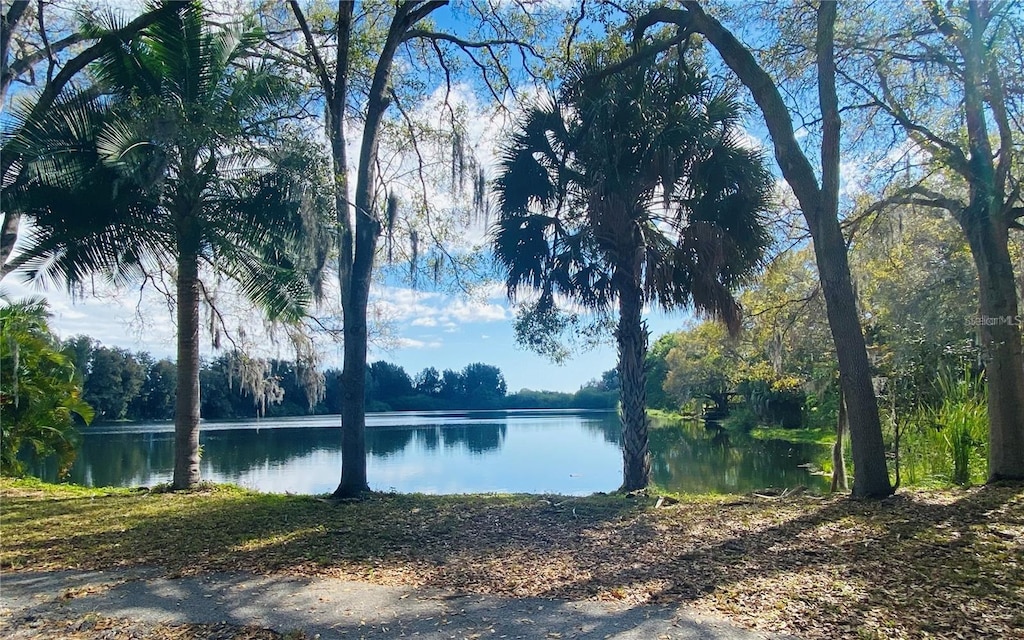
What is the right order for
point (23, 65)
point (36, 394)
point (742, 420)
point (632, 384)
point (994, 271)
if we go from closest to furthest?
point (994, 271) < point (632, 384) < point (23, 65) < point (36, 394) < point (742, 420)

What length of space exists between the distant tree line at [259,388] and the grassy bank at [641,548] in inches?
123

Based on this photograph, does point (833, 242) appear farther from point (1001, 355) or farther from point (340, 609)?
point (340, 609)

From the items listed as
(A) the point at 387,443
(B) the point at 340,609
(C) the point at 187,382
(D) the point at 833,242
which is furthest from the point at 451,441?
(B) the point at 340,609

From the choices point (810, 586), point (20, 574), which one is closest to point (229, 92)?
point (20, 574)

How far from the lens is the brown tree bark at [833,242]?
721 centimetres

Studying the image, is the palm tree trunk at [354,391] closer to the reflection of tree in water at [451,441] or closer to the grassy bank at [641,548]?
the grassy bank at [641,548]

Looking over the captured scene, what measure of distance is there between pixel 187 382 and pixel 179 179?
9.78ft

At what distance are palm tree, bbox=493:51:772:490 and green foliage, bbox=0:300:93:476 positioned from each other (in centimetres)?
983

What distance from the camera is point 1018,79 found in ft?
26.1

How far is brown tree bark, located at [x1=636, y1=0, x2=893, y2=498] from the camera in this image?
7207mm

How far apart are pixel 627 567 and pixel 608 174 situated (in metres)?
6.28

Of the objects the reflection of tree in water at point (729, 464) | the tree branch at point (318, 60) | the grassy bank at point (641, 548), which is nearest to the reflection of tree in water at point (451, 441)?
the reflection of tree in water at point (729, 464)

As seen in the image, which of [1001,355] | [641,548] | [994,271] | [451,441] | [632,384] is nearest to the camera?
[641,548]

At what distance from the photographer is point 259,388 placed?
11805 millimetres
